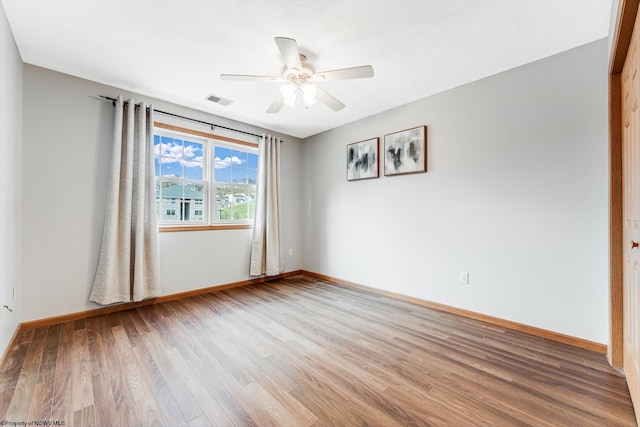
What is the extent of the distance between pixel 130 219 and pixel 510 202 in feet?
12.9

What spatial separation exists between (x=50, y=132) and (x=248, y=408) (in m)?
3.12

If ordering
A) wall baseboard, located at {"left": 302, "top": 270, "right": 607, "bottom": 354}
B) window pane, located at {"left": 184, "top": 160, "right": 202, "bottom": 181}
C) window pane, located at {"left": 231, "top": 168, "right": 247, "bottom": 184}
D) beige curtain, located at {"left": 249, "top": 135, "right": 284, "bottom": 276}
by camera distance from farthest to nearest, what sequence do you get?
beige curtain, located at {"left": 249, "top": 135, "right": 284, "bottom": 276}, window pane, located at {"left": 231, "top": 168, "right": 247, "bottom": 184}, window pane, located at {"left": 184, "top": 160, "right": 202, "bottom": 181}, wall baseboard, located at {"left": 302, "top": 270, "right": 607, "bottom": 354}

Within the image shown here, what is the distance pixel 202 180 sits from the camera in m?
3.72

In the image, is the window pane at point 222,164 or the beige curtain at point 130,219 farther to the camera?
the window pane at point 222,164

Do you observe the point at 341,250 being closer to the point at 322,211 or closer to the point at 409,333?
the point at 322,211

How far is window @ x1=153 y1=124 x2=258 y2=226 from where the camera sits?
3.40m

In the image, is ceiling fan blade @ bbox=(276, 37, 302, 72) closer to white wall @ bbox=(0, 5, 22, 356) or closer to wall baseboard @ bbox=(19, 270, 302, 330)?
white wall @ bbox=(0, 5, 22, 356)

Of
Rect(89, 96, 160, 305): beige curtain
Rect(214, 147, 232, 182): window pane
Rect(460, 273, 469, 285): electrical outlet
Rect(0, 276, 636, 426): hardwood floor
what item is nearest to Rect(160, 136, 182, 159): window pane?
Rect(89, 96, 160, 305): beige curtain

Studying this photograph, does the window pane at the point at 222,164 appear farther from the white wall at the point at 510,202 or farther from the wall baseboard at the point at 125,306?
the white wall at the point at 510,202

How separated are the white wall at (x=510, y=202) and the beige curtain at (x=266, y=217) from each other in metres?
1.51

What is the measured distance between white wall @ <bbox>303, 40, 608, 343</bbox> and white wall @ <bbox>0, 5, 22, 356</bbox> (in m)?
3.51

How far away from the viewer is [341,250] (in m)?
4.21

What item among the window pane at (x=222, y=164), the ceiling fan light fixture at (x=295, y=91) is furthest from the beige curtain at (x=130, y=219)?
the ceiling fan light fixture at (x=295, y=91)

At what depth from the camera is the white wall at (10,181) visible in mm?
1849
